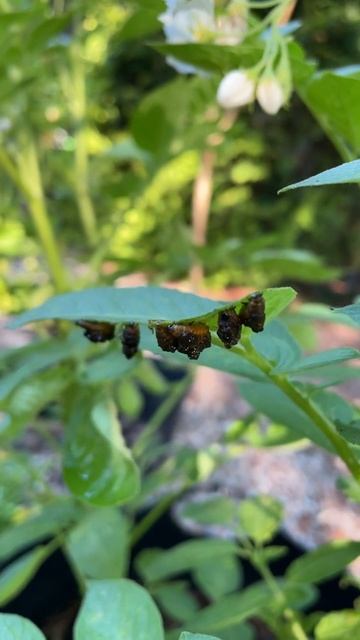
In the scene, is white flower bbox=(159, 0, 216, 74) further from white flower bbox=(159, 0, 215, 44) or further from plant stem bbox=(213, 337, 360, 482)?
plant stem bbox=(213, 337, 360, 482)

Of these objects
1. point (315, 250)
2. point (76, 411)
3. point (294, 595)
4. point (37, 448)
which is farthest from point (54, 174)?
point (315, 250)

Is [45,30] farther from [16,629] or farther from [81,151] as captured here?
[16,629]

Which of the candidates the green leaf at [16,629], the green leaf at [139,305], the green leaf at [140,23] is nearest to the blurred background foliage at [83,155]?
the green leaf at [140,23]

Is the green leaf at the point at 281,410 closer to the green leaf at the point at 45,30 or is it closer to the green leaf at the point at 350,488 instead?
the green leaf at the point at 350,488

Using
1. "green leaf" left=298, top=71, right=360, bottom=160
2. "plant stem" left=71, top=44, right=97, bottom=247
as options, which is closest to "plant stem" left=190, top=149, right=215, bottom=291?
"plant stem" left=71, top=44, right=97, bottom=247

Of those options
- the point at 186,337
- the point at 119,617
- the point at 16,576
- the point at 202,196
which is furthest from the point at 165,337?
the point at 202,196

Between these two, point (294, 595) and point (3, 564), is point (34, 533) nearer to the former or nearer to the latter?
point (294, 595)
